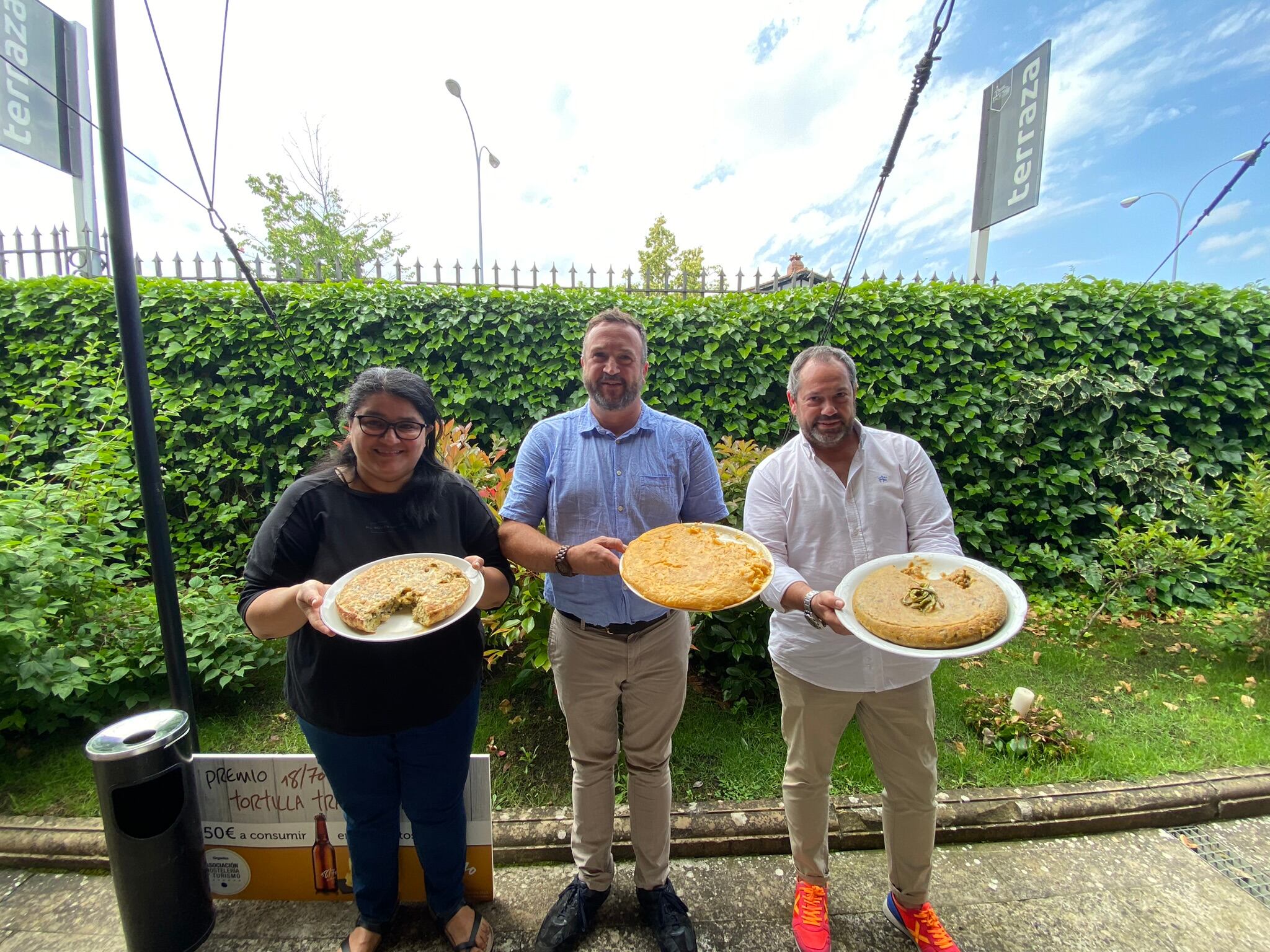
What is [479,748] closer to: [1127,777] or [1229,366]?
[1127,777]

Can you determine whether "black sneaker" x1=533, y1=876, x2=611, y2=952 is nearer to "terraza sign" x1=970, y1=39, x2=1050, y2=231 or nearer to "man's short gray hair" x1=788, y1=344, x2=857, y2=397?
"man's short gray hair" x1=788, y1=344, x2=857, y2=397

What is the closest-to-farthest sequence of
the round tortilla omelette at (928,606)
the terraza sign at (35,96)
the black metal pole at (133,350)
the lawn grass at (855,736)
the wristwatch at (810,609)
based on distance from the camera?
the round tortilla omelette at (928,606), the wristwatch at (810,609), the black metal pole at (133,350), the lawn grass at (855,736), the terraza sign at (35,96)

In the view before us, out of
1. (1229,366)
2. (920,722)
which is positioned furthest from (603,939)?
(1229,366)

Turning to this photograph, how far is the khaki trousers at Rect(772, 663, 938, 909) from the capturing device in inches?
79.0

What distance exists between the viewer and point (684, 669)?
217cm

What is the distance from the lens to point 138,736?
1.92 metres

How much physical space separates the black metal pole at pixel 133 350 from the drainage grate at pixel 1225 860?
14.7ft

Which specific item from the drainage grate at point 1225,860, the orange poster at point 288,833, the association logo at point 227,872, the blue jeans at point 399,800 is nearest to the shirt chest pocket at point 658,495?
the blue jeans at point 399,800

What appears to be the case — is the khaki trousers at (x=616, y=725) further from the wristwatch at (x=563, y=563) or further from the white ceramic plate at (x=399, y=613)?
the white ceramic plate at (x=399, y=613)

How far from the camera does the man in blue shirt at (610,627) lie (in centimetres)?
208

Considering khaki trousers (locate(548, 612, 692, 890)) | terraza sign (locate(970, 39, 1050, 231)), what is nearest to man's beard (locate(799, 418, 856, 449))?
khaki trousers (locate(548, 612, 692, 890))

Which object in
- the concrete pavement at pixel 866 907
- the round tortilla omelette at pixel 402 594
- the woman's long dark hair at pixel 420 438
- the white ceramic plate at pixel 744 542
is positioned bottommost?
the concrete pavement at pixel 866 907

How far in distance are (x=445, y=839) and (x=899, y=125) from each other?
355 centimetres

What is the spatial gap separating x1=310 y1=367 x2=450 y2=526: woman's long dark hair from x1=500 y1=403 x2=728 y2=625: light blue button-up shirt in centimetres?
30
